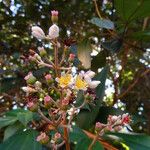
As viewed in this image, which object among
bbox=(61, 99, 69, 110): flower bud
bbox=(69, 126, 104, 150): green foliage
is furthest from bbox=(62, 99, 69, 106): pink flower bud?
bbox=(69, 126, 104, 150): green foliage

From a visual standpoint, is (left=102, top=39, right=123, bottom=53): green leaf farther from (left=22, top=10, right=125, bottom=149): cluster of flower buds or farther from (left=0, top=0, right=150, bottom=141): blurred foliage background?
(left=22, top=10, right=125, bottom=149): cluster of flower buds

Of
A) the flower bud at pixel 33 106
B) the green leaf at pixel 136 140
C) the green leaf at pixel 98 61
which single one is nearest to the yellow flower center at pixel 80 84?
the flower bud at pixel 33 106

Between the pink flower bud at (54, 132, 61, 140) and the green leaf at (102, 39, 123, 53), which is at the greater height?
the green leaf at (102, 39, 123, 53)

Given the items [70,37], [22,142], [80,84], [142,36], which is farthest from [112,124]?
[70,37]

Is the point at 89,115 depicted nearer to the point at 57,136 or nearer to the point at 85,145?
the point at 85,145

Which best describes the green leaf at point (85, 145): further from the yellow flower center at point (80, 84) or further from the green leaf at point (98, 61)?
the green leaf at point (98, 61)
